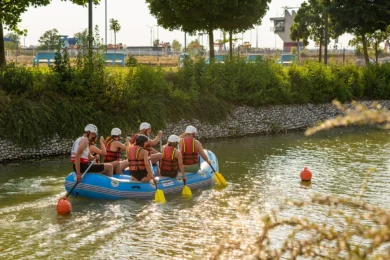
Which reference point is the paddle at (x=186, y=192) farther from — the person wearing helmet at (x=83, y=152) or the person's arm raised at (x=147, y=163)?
the person wearing helmet at (x=83, y=152)

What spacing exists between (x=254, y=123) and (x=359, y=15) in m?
13.6

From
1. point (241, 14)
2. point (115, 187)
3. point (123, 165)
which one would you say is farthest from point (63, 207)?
point (241, 14)

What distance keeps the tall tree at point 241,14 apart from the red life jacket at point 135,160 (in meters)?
17.4

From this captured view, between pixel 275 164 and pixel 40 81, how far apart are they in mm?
8870

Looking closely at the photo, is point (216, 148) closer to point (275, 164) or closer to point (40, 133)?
point (275, 164)

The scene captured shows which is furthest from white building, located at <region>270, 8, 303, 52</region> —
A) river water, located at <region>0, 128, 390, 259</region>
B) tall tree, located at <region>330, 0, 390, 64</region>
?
river water, located at <region>0, 128, 390, 259</region>

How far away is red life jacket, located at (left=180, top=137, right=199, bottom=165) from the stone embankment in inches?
268

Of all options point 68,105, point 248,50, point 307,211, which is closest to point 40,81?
point 68,105

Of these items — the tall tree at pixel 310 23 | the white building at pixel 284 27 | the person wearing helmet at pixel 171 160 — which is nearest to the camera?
the person wearing helmet at pixel 171 160

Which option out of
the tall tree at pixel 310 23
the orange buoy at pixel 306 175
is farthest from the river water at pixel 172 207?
the tall tree at pixel 310 23

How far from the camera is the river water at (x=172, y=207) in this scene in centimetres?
1030

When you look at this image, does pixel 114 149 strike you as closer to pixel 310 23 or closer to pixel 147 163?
pixel 147 163

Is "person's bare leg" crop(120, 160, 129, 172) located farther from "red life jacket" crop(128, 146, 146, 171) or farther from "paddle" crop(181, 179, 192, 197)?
"paddle" crop(181, 179, 192, 197)

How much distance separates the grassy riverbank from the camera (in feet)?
67.2
